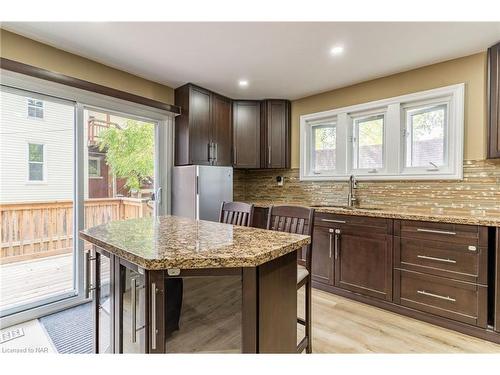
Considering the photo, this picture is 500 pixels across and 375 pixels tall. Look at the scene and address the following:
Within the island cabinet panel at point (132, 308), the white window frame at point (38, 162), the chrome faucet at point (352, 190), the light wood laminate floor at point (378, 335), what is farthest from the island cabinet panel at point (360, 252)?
the white window frame at point (38, 162)

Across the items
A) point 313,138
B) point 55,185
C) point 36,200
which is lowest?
point 36,200

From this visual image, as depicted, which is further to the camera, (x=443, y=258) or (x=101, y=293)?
(x=443, y=258)

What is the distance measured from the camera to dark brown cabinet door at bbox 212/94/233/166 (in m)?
3.55

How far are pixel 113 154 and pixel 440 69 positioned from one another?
3.59 m

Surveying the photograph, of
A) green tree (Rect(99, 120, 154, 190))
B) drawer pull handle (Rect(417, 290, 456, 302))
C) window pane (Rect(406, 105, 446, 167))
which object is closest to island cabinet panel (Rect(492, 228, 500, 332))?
drawer pull handle (Rect(417, 290, 456, 302))

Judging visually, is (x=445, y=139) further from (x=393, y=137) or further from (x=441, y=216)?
(x=441, y=216)

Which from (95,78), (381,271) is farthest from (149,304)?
(95,78)

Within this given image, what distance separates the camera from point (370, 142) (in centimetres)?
321

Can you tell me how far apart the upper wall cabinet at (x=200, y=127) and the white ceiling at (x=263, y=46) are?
1.00 feet

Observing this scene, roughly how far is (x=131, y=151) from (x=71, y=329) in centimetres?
186

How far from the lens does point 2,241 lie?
87.2 inches

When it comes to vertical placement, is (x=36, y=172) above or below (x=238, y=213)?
above

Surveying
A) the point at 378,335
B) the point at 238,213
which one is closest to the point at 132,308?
the point at 238,213

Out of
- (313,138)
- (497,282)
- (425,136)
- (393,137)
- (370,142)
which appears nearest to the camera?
(497,282)
